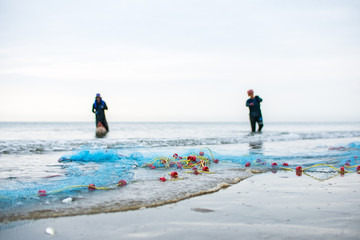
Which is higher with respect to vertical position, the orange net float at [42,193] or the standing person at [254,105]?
the standing person at [254,105]

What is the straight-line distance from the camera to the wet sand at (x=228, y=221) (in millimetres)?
1863

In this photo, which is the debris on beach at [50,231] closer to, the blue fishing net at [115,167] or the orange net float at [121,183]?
the blue fishing net at [115,167]

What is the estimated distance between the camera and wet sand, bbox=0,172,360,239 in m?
1.86

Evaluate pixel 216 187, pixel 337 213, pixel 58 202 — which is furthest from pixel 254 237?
pixel 58 202

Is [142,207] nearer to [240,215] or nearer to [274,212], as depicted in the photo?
[240,215]

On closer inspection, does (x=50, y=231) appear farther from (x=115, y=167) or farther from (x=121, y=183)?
(x=115, y=167)

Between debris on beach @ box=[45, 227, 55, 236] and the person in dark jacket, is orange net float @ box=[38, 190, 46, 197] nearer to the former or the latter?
debris on beach @ box=[45, 227, 55, 236]

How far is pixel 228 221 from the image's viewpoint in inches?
83.0

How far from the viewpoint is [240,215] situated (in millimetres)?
2240

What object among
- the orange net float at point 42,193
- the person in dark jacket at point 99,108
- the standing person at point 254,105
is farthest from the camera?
the person in dark jacket at point 99,108

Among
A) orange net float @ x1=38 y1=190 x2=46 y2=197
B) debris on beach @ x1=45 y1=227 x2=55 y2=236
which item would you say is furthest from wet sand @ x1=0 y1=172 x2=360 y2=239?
orange net float @ x1=38 y1=190 x2=46 y2=197

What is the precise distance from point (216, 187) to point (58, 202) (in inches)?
64.5

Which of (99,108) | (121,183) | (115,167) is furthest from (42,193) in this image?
(99,108)

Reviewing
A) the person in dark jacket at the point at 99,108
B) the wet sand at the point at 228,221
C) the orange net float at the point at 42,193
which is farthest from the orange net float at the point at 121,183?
the person in dark jacket at the point at 99,108
